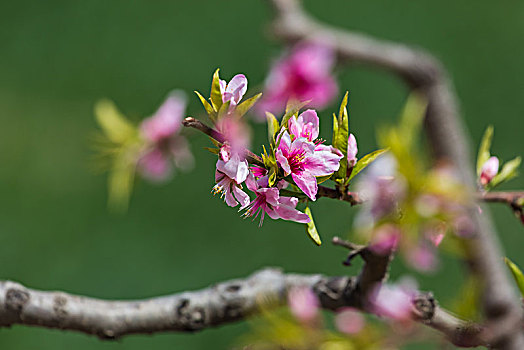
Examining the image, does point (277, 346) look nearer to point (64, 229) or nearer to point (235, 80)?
point (235, 80)

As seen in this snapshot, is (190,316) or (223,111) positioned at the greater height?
(223,111)

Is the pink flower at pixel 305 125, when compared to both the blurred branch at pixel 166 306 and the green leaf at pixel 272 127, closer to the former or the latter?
the green leaf at pixel 272 127

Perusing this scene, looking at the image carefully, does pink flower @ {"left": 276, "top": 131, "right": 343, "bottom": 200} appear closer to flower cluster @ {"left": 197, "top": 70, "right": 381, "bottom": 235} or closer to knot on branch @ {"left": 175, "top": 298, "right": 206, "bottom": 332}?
flower cluster @ {"left": 197, "top": 70, "right": 381, "bottom": 235}

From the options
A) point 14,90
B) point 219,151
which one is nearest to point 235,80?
point 219,151

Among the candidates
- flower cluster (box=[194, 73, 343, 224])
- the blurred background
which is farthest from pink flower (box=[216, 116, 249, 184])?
the blurred background

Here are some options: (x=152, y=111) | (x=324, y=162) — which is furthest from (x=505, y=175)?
(x=152, y=111)

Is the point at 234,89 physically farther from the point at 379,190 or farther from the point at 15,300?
the point at 15,300
